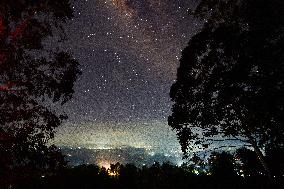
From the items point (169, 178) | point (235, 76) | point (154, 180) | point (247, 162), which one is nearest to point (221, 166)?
point (247, 162)

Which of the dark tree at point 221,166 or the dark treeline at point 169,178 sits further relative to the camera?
the dark tree at point 221,166

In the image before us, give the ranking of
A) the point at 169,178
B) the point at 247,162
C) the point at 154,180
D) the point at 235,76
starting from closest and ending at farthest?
the point at 235,76 → the point at 169,178 → the point at 154,180 → the point at 247,162

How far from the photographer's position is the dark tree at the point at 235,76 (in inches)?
494

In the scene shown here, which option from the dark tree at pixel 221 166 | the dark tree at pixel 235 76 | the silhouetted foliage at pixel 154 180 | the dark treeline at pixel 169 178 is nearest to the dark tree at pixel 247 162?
the dark treeline at pixel 169 178

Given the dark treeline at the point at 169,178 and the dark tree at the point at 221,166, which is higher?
the dark tree at the point at 221,166

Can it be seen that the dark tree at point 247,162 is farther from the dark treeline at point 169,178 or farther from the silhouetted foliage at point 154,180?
the silhouetted foliage at point 154,180

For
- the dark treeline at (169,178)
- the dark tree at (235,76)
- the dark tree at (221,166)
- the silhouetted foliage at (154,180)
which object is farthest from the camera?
the dark tree at (221,166)

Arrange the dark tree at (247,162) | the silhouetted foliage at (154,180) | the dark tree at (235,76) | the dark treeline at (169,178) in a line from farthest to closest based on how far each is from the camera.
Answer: the dark tree at (247,162), the silhouetted foliage at (154,180), the dark treeline at (169,178), the dark tree at (235,76)

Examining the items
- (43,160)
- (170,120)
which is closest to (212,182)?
(170,120)

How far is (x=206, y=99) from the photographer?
1427cm

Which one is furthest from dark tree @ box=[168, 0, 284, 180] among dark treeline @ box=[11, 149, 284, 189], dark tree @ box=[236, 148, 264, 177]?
dark tree @ box=[236, 148, 264, 177]

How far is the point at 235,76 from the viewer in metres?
13.3

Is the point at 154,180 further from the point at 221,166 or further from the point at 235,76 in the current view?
the point at 235,76

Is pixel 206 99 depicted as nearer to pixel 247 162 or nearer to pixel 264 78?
pixel 264 78
